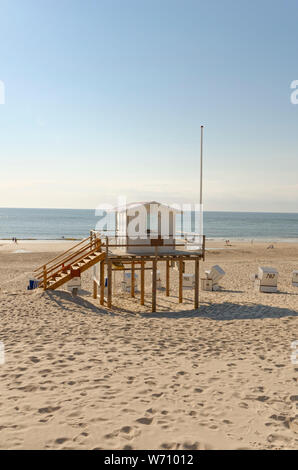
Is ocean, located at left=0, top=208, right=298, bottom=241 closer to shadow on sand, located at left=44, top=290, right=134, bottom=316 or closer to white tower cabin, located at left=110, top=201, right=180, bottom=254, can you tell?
shadow on sand, located at left=44, top=290, right=134, bottom=316

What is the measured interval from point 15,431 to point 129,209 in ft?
38.6

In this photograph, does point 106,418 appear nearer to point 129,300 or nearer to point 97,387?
point 97,387

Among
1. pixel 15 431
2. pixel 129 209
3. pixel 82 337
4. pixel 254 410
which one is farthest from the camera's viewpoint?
pixel 129 209

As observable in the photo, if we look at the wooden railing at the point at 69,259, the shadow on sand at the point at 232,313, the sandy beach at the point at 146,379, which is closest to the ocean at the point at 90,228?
the wooden railing at the point at 69,259

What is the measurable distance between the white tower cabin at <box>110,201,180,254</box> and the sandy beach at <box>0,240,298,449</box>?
137 inches

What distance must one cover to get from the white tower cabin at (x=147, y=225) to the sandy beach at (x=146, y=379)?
3.48m

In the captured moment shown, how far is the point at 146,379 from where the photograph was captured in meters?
7.50

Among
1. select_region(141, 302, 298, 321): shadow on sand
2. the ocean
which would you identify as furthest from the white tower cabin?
the ocean

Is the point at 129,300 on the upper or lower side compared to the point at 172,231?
lower

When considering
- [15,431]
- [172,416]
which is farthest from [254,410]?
[15,431]

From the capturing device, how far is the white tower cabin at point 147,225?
16469mm

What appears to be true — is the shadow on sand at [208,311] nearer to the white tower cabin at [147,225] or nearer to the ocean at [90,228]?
the white tower cabin at [147,225]

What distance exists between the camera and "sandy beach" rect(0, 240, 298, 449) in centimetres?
543

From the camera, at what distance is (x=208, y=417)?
6.00m
